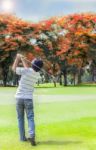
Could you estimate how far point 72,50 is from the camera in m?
67.3

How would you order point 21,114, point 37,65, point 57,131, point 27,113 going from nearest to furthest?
point 27,113 < point 37,65 < point 21,114 < point 57,131

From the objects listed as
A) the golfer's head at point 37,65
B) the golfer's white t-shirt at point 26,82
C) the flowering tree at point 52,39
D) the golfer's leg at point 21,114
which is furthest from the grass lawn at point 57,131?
the flowering tree at point 52,39

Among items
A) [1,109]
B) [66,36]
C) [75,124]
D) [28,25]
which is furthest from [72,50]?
[75,124]

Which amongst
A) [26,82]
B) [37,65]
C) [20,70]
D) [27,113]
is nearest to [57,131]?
[27,113]

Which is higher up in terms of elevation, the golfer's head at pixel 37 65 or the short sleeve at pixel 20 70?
the golfer's head at pixel 37 65

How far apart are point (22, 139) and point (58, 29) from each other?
5719 cm

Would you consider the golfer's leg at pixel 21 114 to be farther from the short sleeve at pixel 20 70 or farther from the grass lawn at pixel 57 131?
the short sleeve at pixel 20 70

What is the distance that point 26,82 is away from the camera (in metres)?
12.3

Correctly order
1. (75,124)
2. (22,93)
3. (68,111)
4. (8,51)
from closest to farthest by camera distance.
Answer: (22,93) < (75,124) < (68,111) < (8,51)

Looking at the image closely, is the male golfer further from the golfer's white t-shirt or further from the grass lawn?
the grass lawn

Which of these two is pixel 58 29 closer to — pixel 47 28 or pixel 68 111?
pixel 47 28

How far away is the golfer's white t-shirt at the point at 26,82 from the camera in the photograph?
1220 cm

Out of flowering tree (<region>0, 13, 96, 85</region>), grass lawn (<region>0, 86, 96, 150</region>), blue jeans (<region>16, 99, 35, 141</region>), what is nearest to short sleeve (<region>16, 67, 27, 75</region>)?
blue jeans (<region>16, 99, 35, 141</region>)

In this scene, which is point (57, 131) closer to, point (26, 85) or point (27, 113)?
point (27, 113)
